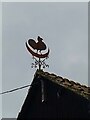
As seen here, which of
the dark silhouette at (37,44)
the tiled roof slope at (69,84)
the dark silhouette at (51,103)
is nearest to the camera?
the tiled roof slope at (69,84)

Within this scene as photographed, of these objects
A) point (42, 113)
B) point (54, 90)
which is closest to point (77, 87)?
point (54, 90)

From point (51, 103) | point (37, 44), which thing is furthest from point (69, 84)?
point (37, 44)

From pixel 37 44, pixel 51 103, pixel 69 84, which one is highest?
pixel 37 44

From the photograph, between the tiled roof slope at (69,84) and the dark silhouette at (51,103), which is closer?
the tiled roof slope at (69,84)

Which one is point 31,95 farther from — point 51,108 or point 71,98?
point 71,98

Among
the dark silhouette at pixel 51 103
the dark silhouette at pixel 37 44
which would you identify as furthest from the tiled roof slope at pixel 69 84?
the dark silhouette at pixel 37 44

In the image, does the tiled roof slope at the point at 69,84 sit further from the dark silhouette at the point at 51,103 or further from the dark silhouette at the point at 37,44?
the dark silhouette at the point at 37,44

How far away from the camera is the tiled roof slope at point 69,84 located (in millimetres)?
17453

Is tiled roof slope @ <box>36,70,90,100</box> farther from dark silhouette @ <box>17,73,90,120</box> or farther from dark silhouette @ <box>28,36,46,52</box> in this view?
dark silhouette @ <box>28,36,46,52</box>

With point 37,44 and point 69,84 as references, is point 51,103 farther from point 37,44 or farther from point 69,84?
point 37,44

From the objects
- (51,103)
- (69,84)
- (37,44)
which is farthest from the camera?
(37,44)

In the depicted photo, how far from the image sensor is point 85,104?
684 inches

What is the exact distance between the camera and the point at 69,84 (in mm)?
18766

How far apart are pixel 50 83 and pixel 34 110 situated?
7.36ft
